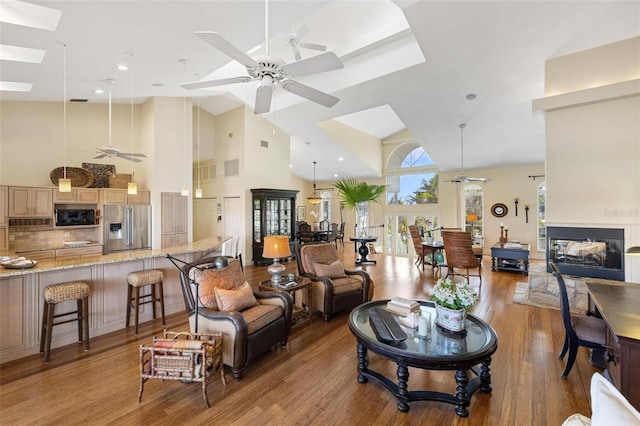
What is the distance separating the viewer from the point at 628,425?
0.92m

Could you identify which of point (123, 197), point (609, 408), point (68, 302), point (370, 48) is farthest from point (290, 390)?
point (123, 197)

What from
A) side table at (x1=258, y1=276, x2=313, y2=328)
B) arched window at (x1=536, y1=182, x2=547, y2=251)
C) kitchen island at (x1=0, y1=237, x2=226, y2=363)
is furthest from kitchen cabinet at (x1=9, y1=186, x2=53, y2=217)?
arched window at (x1=536, y1=182, x2=547, y2=251)

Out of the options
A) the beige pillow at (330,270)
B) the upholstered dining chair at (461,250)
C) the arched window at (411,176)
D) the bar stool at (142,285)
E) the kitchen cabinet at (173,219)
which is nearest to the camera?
the bar stool at (142,285)

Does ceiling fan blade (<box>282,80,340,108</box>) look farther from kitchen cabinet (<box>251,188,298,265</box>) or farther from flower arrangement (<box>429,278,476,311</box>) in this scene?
kitchen cabinet (<box>251,188,298,265</box>)

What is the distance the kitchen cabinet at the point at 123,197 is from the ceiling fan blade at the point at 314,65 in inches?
212

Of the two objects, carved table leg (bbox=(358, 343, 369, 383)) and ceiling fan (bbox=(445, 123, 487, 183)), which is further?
ceiling fan (bbox=(445, 123, 487, 183))

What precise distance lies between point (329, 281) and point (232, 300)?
147 cm

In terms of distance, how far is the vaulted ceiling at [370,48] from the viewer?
9.71 ft

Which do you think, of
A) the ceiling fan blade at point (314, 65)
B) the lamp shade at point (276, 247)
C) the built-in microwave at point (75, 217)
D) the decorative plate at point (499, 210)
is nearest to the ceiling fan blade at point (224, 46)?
the ceiling fan blade at point (314, 65)

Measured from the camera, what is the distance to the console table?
6465mm

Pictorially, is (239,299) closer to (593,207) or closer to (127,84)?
(127,84)

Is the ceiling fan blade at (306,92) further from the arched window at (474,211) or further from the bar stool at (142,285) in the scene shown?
the arched window at (474,211)

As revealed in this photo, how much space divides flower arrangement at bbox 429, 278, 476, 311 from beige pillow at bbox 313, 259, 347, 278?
185 cm

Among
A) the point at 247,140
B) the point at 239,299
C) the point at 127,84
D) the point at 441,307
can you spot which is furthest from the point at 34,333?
the point at 247,140
